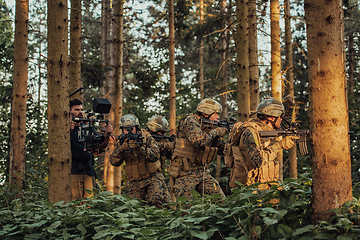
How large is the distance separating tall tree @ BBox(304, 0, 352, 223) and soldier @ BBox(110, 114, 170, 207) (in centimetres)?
373

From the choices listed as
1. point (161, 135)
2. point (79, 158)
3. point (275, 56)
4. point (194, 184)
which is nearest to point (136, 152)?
point (79, 158)

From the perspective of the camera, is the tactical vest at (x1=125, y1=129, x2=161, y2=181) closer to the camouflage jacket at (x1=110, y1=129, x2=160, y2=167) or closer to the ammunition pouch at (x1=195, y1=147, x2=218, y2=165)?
the camouflage jacket at (x1=110, y1=129, x2=160, y2=167)

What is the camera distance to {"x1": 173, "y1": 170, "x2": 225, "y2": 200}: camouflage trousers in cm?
612

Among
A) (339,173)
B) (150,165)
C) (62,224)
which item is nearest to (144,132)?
(150,165)

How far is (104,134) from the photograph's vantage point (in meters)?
6.06

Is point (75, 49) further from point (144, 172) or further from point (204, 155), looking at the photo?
point (204, 155)

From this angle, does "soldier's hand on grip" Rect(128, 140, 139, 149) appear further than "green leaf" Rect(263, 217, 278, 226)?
Yes

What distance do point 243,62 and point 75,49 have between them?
3.97 meters

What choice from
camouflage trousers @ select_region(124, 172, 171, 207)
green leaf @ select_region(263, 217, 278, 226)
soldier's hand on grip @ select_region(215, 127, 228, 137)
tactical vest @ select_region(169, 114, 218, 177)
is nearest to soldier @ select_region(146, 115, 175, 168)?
camouflage trousers @ select_region(124, 172, 171, 207)

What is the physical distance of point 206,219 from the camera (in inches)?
139

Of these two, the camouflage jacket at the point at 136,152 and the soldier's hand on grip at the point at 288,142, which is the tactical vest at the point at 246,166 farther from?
the camouflage jacket at the point at 136,152

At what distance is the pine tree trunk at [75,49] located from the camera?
820cm

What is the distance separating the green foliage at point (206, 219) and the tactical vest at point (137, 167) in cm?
214

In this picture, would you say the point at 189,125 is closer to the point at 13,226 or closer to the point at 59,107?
the point at 59,107
